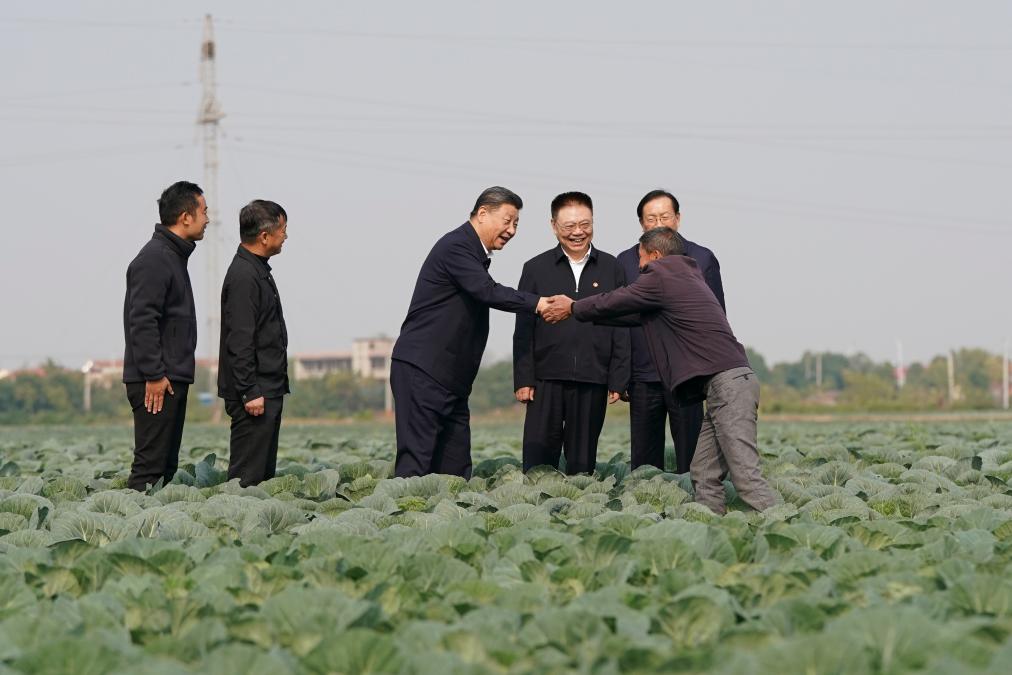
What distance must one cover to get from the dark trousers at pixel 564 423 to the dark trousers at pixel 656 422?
328 mm

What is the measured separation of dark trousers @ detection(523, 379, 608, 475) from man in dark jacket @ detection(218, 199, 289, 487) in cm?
150

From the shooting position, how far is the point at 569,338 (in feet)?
24.3

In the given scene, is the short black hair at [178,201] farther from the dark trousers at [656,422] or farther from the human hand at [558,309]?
the dark trousers at [656,422]

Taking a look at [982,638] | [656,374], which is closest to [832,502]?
[656,374]

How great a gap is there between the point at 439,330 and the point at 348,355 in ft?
352

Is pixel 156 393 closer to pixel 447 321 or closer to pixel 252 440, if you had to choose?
pixel 252 440

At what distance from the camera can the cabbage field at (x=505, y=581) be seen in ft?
10.4

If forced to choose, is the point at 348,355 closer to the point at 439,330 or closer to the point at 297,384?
the point at 297,384

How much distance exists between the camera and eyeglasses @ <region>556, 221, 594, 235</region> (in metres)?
7.41

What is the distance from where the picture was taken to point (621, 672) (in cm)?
316

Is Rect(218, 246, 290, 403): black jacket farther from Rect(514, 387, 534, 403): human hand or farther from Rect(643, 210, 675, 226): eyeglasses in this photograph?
Rect(643, 210, 675, 226): eyeglasses

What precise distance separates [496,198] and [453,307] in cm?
68

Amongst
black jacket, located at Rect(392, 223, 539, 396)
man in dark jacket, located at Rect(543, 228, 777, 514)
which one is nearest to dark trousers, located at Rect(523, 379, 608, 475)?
black jacket, located at Rect(392, 223, 539, 396)

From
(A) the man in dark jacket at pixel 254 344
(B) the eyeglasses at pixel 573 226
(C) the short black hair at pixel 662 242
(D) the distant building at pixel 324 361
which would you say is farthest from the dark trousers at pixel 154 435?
(D) the distant building at pixel 324 361
